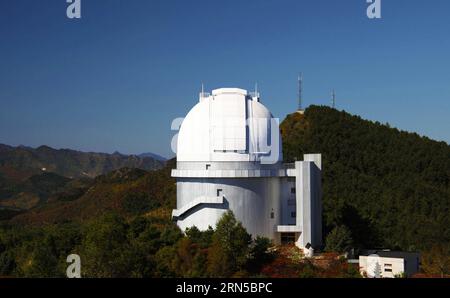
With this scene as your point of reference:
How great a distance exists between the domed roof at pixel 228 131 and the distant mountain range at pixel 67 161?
350 feet

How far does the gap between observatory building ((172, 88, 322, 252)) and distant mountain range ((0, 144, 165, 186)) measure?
107m

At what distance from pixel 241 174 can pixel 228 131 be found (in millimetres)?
2501

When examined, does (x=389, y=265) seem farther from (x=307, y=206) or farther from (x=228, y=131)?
(x=228, y=131)

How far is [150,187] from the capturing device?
6756 cm

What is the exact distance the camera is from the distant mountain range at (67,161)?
146 meters

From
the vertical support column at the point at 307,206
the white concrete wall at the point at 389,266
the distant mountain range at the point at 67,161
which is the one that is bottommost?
the white concrete wall at the point at 389,266

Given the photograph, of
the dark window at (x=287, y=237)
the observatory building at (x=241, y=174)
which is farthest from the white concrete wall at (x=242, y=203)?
the dark window at (x=287, y=237)

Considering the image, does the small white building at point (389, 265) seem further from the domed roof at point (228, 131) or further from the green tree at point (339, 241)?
the domed roof at point (228, 131)

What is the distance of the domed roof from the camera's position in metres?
31.8

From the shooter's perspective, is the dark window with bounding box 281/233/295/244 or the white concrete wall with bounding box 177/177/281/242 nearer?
the white concrete wall with bounding box 177/177/281/242

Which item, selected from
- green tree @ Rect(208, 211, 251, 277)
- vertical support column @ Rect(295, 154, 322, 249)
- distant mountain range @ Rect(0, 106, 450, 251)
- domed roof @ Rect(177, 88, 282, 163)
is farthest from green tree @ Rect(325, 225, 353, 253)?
green tree @ Rect(208, 211, 251, 277)

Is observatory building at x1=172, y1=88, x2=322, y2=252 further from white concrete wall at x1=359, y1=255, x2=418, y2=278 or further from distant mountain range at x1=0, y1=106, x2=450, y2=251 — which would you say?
distant mountain range at x1=0, y1=106, x2=450, y2=251

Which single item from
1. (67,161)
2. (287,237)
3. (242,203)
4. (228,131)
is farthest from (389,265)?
(67,161)

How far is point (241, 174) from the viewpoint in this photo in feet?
103
